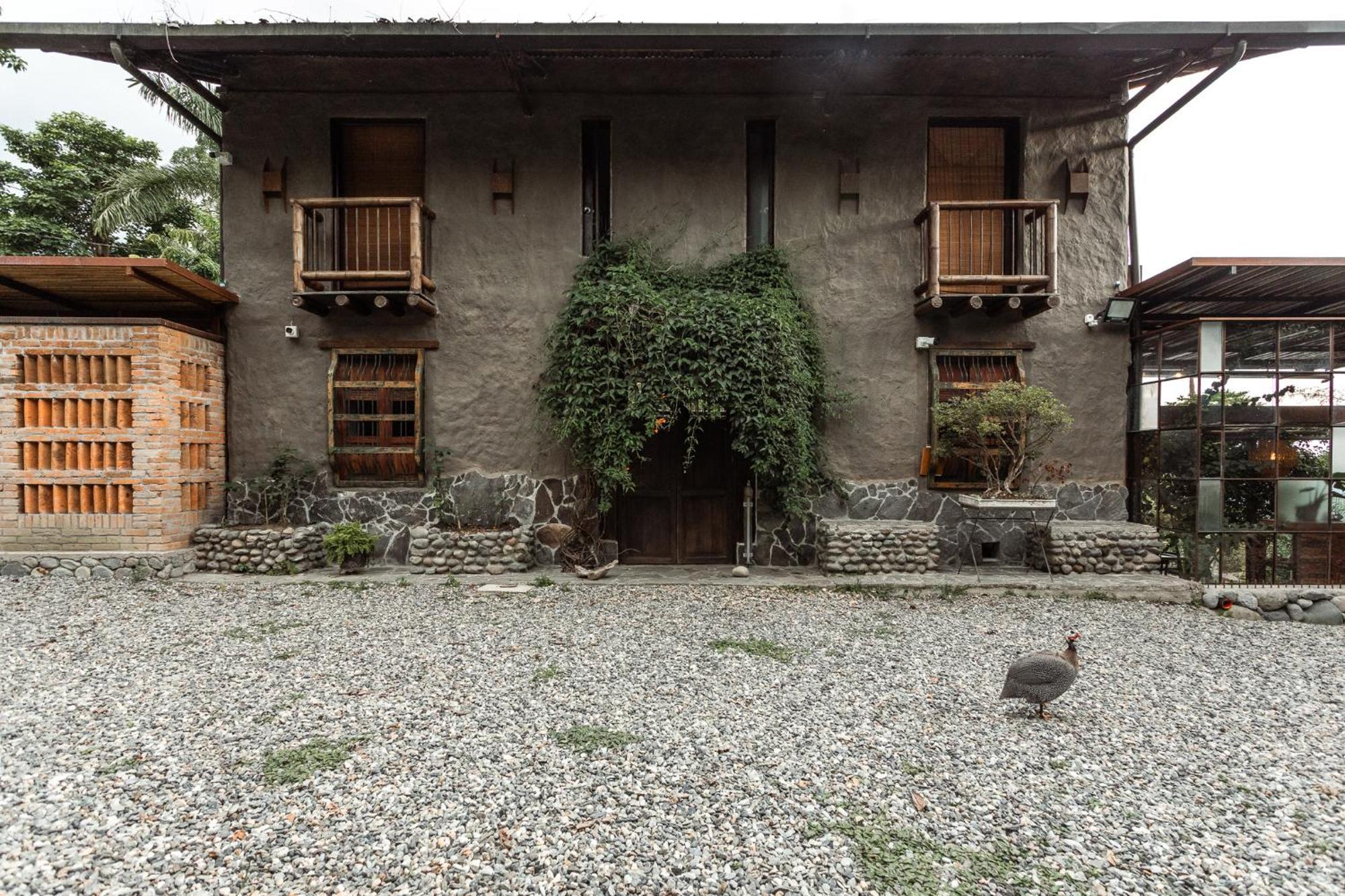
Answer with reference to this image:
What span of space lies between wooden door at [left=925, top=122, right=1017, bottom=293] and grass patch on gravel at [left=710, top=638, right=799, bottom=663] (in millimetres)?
6029

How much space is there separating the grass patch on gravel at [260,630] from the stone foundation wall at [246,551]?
86.4 inches

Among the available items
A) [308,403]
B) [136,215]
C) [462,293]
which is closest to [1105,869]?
[462,293]

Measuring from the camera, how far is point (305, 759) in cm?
301

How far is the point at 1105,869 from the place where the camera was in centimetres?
228

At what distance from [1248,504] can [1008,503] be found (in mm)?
2977

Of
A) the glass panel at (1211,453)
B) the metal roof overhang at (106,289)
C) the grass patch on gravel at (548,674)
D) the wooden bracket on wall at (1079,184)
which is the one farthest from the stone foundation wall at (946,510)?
the metal roof overhang at (106,289)

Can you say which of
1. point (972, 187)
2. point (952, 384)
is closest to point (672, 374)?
point (952, 384)

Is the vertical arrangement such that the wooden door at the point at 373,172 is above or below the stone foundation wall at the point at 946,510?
above

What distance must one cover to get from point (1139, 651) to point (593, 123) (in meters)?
8.80

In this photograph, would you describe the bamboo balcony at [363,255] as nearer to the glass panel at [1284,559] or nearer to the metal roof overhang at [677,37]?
the metal roof overhang at [677,37]

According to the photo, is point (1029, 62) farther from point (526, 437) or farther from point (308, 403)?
point (308, 403)

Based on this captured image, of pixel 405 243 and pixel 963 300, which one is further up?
pixel 405 243

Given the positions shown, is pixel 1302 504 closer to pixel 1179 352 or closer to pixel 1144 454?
pixel 1144 454

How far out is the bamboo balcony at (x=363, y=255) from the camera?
738 cm
